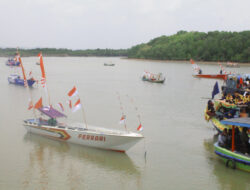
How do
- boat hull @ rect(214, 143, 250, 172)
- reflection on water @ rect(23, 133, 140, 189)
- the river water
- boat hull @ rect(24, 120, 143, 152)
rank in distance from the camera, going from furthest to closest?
1. boat hull @ rect(24, 120, 143, 152)
2. reflection on water @ rect(23, 133, 140, 189)
3. the river water
4. boat hull @ rect(214, 143, 250, 172)

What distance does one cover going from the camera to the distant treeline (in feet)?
348

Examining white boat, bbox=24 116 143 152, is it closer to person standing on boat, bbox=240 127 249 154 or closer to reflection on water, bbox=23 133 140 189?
reflection on water, bbox=23 133 140 189

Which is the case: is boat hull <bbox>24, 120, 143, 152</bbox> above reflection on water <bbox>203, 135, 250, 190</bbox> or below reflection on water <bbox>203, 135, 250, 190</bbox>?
above

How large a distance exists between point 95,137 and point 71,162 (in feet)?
5.47

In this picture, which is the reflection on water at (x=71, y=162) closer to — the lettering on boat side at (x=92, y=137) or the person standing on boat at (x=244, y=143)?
the lettering on boat side at (x=92, y=137)

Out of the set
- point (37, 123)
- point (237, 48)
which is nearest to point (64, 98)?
point (37, 123)

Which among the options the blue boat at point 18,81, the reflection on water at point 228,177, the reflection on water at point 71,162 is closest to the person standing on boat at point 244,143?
the reflection on water at point 228,177

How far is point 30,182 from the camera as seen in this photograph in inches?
529

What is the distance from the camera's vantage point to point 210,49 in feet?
373

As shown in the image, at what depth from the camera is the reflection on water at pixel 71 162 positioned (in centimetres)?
1385

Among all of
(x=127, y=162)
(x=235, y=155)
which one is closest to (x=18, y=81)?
(x=127, y=162)

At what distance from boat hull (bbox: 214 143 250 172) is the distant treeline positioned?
306 ft

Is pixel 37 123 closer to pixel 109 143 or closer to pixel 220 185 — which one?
pixel 109 143

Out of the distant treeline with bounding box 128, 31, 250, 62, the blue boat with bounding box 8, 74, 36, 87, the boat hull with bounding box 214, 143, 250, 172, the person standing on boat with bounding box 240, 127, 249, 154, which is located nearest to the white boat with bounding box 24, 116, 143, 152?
the boat hull with bounding box 214, 143, 250, 172
